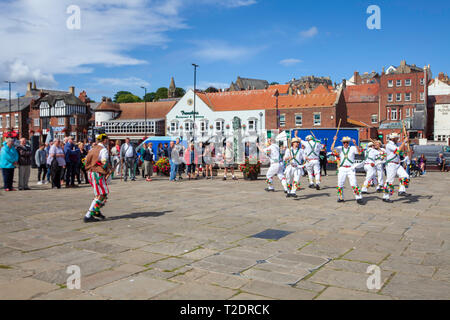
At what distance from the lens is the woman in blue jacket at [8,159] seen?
12648 mm

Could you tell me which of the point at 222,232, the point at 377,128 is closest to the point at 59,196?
the point at 222,232

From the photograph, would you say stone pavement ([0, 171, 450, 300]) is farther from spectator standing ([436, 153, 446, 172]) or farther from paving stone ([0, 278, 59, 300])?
spectator standing ([436, 153, 446, 172])

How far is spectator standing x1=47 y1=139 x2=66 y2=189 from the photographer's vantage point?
1360 cm

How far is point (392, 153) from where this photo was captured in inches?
423

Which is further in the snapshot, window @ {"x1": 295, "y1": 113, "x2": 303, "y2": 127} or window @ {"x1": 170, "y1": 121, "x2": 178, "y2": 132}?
window @ {"x1": 170, "y1": 121, "x2": 178, "y2": 132}

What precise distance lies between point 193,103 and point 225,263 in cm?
5646

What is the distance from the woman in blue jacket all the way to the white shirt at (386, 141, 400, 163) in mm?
11874

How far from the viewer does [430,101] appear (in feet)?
206

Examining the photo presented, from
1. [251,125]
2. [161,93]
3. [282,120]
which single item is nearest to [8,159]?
[251,125]

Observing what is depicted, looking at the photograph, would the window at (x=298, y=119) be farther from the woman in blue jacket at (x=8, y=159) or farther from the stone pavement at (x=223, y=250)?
the woman in blue jacket at (x=8, y=159)

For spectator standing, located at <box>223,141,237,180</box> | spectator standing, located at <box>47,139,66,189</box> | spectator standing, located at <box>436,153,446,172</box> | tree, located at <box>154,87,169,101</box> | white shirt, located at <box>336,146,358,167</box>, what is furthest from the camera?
tree, located at <box>154,87,169,101</box>

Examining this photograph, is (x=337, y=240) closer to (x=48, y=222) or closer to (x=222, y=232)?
(x=222, y=232)

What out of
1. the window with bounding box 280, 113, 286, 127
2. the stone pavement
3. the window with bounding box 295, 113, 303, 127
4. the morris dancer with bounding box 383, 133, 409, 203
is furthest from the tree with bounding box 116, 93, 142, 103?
the morris dancer with bounding box 383, 133, 409, 203

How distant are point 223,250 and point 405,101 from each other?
211ft
